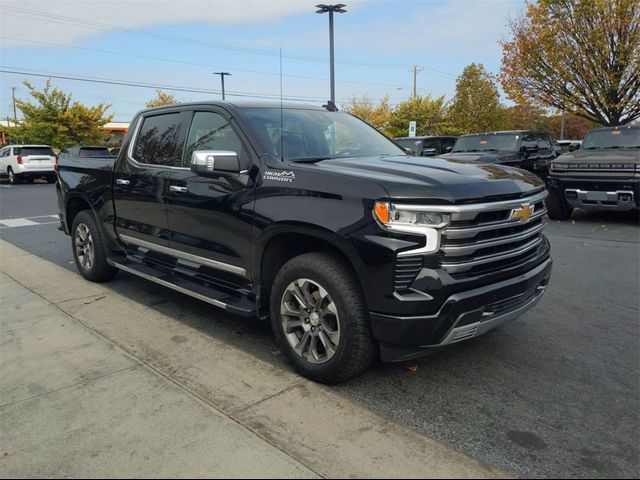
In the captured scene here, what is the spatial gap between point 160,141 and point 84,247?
1.99 metres

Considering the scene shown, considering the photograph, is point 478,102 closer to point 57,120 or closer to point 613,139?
point 613,139

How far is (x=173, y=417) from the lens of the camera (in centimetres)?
299

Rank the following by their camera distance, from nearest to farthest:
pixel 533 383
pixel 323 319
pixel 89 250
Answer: pixel 323 319, pixel 533 383, pixel 89 250

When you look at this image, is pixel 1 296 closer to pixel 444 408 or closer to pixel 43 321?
pixel 43 321

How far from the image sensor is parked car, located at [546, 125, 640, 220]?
8883 mm

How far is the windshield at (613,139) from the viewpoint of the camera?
996cm

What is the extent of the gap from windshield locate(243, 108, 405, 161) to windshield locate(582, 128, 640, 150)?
7416mm

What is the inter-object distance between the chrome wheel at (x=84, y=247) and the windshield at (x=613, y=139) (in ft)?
30.7

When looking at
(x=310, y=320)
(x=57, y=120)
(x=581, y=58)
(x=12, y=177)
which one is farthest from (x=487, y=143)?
(x=57, y=120)

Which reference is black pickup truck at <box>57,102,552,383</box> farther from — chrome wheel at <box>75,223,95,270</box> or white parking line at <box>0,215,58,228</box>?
white parking line at <box>0,215,58,228</box>

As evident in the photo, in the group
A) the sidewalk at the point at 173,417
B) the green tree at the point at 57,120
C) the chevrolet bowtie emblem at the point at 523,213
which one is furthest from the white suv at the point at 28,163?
the chevrolet bowtie emblem at the point at 523,213

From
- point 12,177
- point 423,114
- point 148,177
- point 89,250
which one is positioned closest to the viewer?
point 148,177

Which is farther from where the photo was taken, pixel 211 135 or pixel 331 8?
pixel 331 8

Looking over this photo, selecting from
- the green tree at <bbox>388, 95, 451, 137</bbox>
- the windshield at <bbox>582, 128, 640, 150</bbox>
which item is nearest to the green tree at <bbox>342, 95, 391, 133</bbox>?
the green tree at <bbox>388, 95, 451, 137</bbox>
